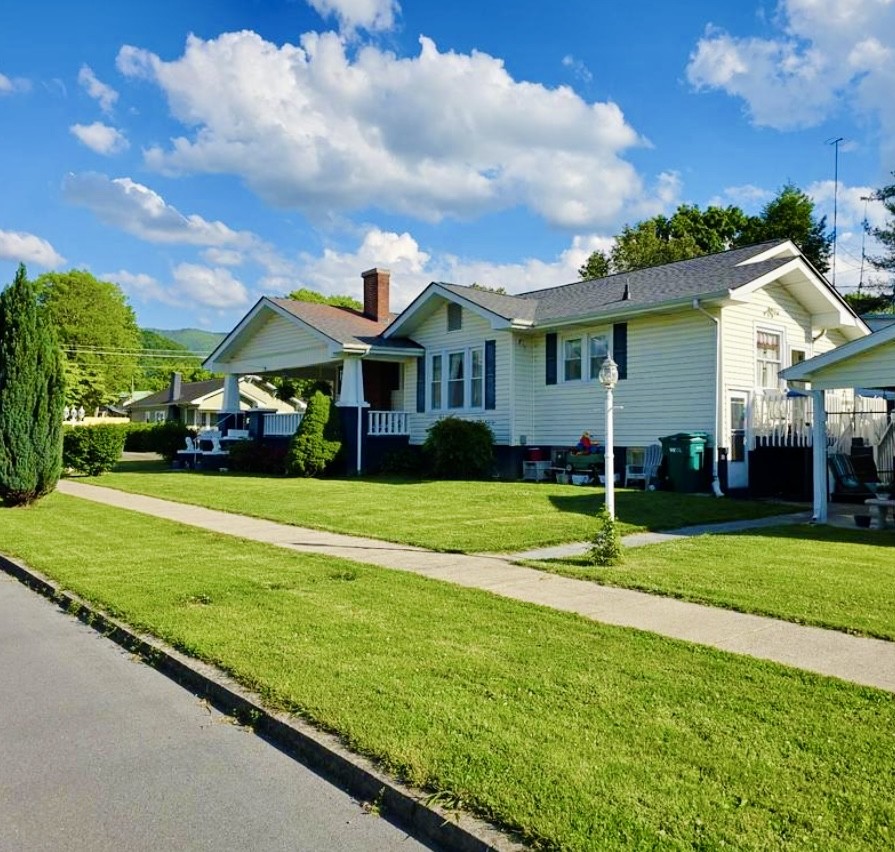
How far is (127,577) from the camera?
28.0ft

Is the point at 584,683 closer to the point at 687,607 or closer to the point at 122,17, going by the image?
the point at 687,607

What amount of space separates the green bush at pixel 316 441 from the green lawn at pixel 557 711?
45.8ft

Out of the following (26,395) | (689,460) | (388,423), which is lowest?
(689,460)

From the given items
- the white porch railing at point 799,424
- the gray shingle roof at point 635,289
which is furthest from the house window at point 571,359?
the white porch railing at point 799,424

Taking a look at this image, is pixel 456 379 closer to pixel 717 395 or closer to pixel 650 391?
pixel 650 391

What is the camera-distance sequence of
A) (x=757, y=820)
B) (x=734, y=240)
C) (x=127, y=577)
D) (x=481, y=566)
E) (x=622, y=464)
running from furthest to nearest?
1. (x=734, y=240)
2. (x=622, y=464)
3. (x=481, y=566)
4. (x=127, y=577)
5. (x=757, y=820)

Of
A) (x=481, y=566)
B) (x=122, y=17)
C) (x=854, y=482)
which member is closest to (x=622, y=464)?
(x=854, y=482)

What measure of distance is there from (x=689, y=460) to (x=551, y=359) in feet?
17.2

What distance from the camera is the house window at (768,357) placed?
18156mm

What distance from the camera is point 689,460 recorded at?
16672 mm

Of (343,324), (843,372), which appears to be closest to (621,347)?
(843,372)

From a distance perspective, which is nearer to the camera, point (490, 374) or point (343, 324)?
point (490, 374)

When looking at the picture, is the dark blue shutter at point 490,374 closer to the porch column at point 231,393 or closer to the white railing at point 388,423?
the white railing at point 388,423

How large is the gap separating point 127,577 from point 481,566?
152 inches
